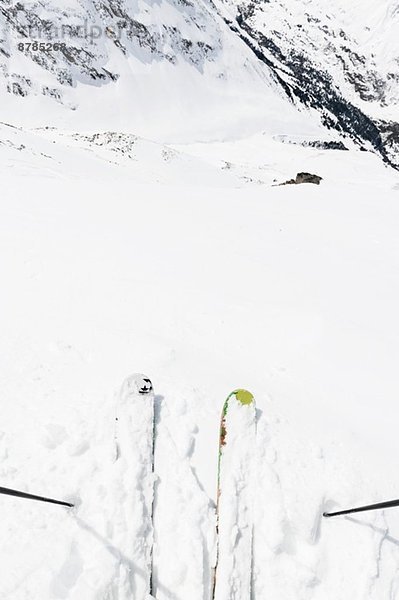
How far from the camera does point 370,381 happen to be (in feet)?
17.2

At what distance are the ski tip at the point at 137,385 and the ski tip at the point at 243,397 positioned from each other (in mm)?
879

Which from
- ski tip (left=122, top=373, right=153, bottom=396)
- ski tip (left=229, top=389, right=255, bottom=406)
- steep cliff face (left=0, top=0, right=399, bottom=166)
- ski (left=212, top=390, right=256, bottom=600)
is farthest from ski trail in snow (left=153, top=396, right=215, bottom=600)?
steep cliff face (left=0, top=0, right=399, bottom=166)

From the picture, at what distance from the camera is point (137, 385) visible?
169 inches

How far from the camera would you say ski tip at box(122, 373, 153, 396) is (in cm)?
427

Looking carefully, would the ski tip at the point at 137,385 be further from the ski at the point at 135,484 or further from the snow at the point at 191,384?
the snow at the point at 191,384

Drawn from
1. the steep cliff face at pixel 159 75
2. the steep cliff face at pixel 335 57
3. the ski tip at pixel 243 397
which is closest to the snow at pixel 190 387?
the ski tip at pixel 243 397

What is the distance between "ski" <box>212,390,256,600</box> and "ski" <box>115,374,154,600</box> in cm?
58

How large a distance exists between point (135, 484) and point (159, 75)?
9218 cm

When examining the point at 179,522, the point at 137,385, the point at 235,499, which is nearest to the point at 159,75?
the point at 137,385

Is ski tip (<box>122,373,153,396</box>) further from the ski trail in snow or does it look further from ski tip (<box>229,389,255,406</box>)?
ski tip (<box>229,389,255,406</box>)

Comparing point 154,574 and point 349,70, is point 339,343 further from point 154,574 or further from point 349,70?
point 349,70

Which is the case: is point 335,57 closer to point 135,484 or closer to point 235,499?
point 235,499

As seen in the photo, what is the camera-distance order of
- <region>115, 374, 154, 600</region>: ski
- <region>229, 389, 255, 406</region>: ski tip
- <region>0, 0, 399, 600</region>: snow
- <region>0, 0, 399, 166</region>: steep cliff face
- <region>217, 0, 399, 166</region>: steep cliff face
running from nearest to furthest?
<region>115, 374, 154, 600</region>: ski, <region>0, 0, 399, 600</region>: snow, <region>229, 389, 255, 406</region>: ski tip, <region>0, 0, 399, 166</region>: steep cliff face, <region>217, 0, 399, 166</region>: steep cliff face

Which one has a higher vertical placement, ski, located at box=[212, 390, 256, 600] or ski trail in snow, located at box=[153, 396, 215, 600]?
ski, located at box=[212, 390, 256, 600]
